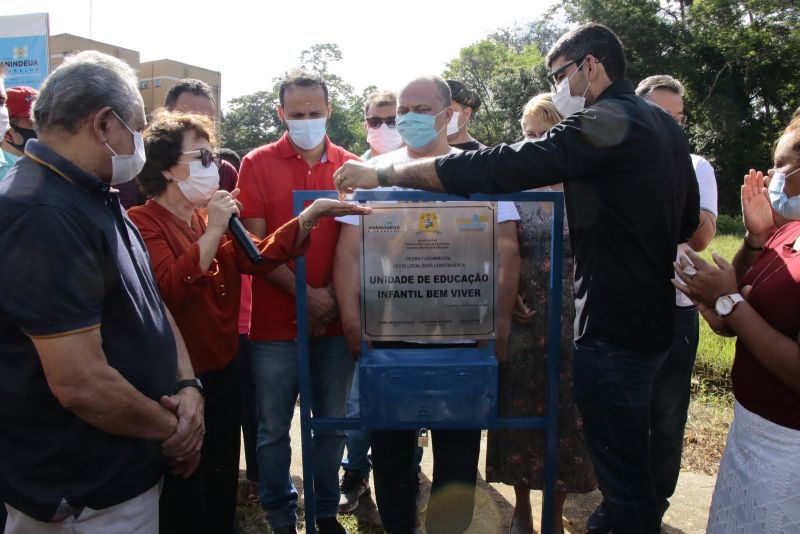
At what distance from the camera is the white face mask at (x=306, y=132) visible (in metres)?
3.14

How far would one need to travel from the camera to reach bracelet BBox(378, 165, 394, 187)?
2281mm

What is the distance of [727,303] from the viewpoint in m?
1.91

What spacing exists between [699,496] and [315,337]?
2469mm

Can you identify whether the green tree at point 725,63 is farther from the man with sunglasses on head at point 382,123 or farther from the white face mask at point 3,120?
the white face mask at point 3,120

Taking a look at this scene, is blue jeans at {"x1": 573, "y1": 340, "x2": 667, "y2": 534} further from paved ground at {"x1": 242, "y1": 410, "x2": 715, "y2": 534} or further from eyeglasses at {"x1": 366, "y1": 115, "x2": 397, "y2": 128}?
eyeglasses at {"x1": 366, "y1": 115, "x2": 397, "y2": 128}

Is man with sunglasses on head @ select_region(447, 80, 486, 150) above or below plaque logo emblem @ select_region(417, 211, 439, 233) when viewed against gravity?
above

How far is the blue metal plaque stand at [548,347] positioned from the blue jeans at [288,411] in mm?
461

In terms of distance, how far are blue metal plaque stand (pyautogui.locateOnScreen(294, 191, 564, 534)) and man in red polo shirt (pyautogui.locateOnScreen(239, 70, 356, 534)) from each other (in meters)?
0.40

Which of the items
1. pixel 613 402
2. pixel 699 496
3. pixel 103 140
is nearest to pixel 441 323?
pixel 613 402

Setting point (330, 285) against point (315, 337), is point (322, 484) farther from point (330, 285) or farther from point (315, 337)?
point (330, 285)

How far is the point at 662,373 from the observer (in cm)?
297

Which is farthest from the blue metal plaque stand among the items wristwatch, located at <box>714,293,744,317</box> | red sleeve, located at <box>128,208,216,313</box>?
wristwatch, located at <box>714,293,744,317</box>

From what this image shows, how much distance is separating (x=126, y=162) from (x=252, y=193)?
3.86 feet

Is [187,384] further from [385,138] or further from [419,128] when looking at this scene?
[385,138]
